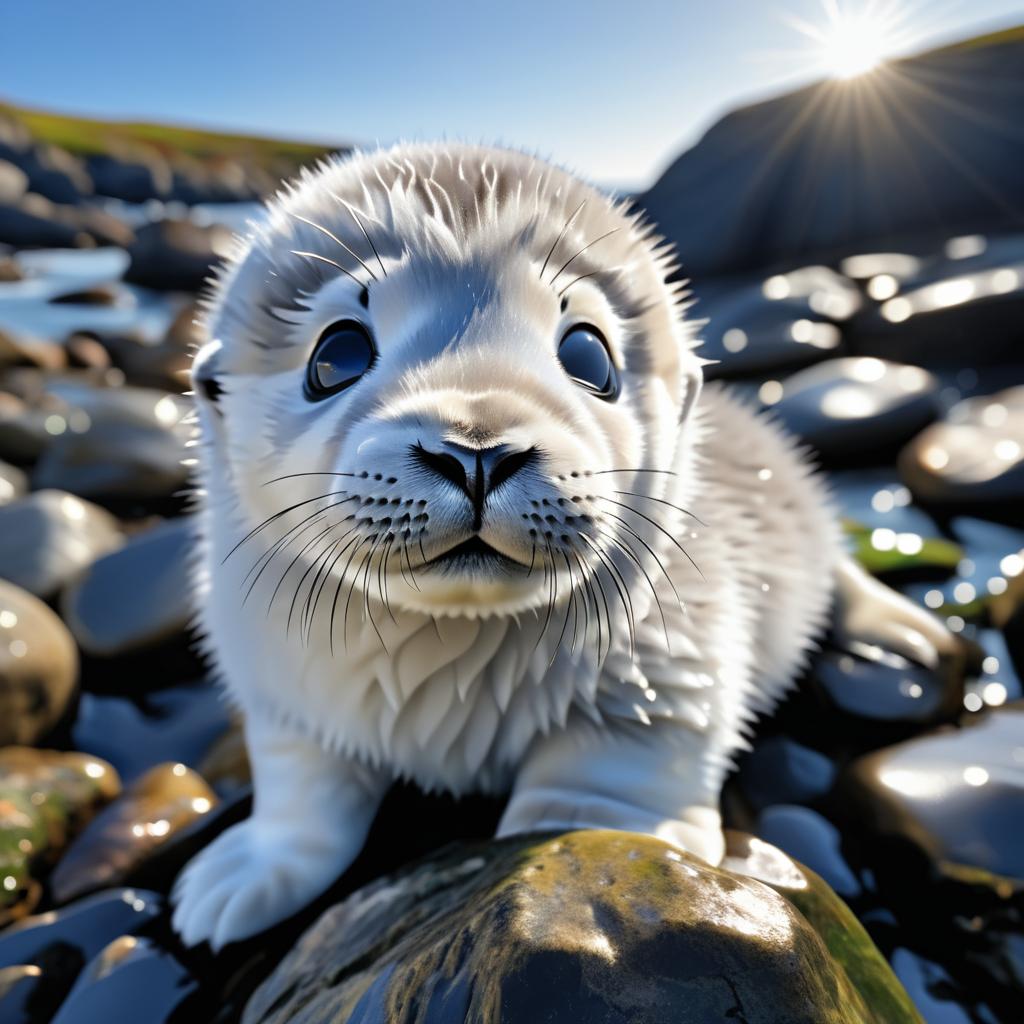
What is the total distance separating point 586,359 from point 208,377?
740 millimetres

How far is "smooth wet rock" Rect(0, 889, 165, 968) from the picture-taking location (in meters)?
1.98

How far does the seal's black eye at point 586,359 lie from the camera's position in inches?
65.2

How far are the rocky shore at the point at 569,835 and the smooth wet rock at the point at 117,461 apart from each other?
0.02m

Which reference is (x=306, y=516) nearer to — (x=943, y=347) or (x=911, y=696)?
(x=911, y=696)

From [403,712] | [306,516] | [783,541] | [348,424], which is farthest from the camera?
[783,541]

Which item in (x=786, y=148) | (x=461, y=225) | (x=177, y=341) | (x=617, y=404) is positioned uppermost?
(x=786, y=148)

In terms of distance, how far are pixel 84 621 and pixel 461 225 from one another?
2.70 m

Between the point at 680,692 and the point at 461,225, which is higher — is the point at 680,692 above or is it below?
below

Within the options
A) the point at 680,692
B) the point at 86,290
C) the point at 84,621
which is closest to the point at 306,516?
the point at 680,692

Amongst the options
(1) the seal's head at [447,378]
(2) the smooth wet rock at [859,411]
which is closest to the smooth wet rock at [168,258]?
(2) the smooth wet rock at [859,411]

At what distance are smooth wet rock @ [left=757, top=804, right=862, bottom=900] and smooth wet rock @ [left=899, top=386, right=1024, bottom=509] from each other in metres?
2.37

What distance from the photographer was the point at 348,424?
4.90 feet

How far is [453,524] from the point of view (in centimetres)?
134

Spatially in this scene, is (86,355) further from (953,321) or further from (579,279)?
(579,279)
